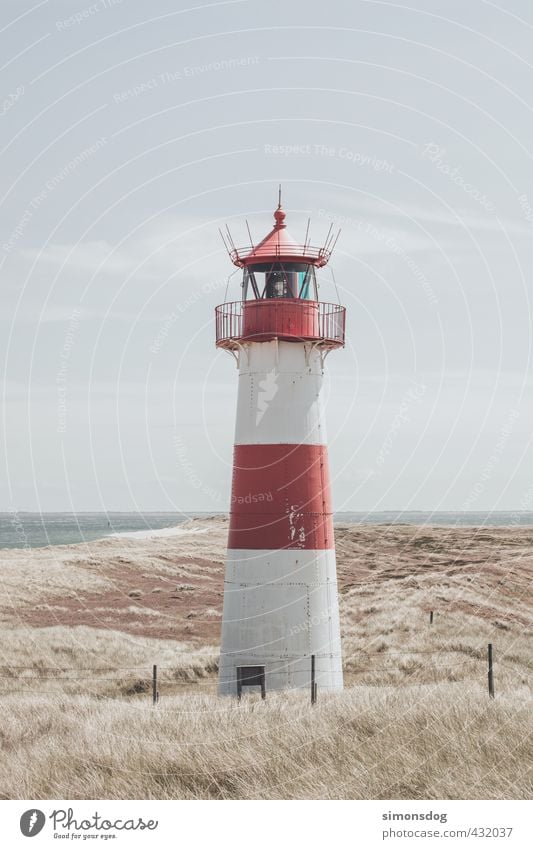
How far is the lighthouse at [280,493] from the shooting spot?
623 inches

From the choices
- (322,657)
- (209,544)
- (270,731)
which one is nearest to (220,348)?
(322,657)

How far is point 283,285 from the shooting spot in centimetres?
1623

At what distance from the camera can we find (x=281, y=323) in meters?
16.0

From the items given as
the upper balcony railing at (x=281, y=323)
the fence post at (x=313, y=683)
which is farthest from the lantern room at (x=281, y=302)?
the fence post at (x=313, y=683)

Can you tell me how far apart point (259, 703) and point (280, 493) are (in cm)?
360

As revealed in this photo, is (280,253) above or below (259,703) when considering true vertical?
above

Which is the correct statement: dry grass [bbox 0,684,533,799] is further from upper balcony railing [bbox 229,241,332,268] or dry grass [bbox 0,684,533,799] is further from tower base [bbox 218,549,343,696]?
upper balcony railing [bbox 229,241,332,268]

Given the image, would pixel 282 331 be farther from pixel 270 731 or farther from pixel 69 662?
pixel 69 662

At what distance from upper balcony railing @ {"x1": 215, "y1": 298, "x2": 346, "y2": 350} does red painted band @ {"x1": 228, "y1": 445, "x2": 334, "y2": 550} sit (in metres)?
1.87

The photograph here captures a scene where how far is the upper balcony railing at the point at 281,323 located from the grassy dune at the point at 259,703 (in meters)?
5.99

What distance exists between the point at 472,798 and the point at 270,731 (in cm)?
296

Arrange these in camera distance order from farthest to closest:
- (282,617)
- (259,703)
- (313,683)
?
(282,617) < (313,683) < (259,703)

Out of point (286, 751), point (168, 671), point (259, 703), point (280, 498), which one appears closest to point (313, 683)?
point (259, 703)

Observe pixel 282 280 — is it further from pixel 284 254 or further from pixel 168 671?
pixel 168 671
